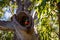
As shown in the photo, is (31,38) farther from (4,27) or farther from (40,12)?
(40,12)

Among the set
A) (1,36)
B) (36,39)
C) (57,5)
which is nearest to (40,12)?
(57,5)

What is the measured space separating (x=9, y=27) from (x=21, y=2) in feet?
3.65

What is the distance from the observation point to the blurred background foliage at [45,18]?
2498mm

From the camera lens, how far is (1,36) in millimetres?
8781

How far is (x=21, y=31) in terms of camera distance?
3.74 metres

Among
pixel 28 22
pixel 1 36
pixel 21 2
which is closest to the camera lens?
pixel 28 22

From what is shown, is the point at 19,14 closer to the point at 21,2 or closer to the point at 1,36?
the point at 21,2

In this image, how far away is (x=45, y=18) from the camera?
394 centimetres

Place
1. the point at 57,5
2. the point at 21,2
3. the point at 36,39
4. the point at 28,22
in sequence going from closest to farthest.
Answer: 1. the point at 57,5
2. the point at 28,22
3. the point at 36,39
4. the point at 21,2

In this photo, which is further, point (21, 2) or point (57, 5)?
point (21, 2)

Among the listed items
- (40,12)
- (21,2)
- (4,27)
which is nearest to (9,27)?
(4,27)

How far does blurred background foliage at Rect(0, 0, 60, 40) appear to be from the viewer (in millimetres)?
2498

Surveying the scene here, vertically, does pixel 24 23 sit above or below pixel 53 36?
above

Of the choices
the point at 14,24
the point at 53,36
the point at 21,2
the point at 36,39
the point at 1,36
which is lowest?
the point at 1,36
